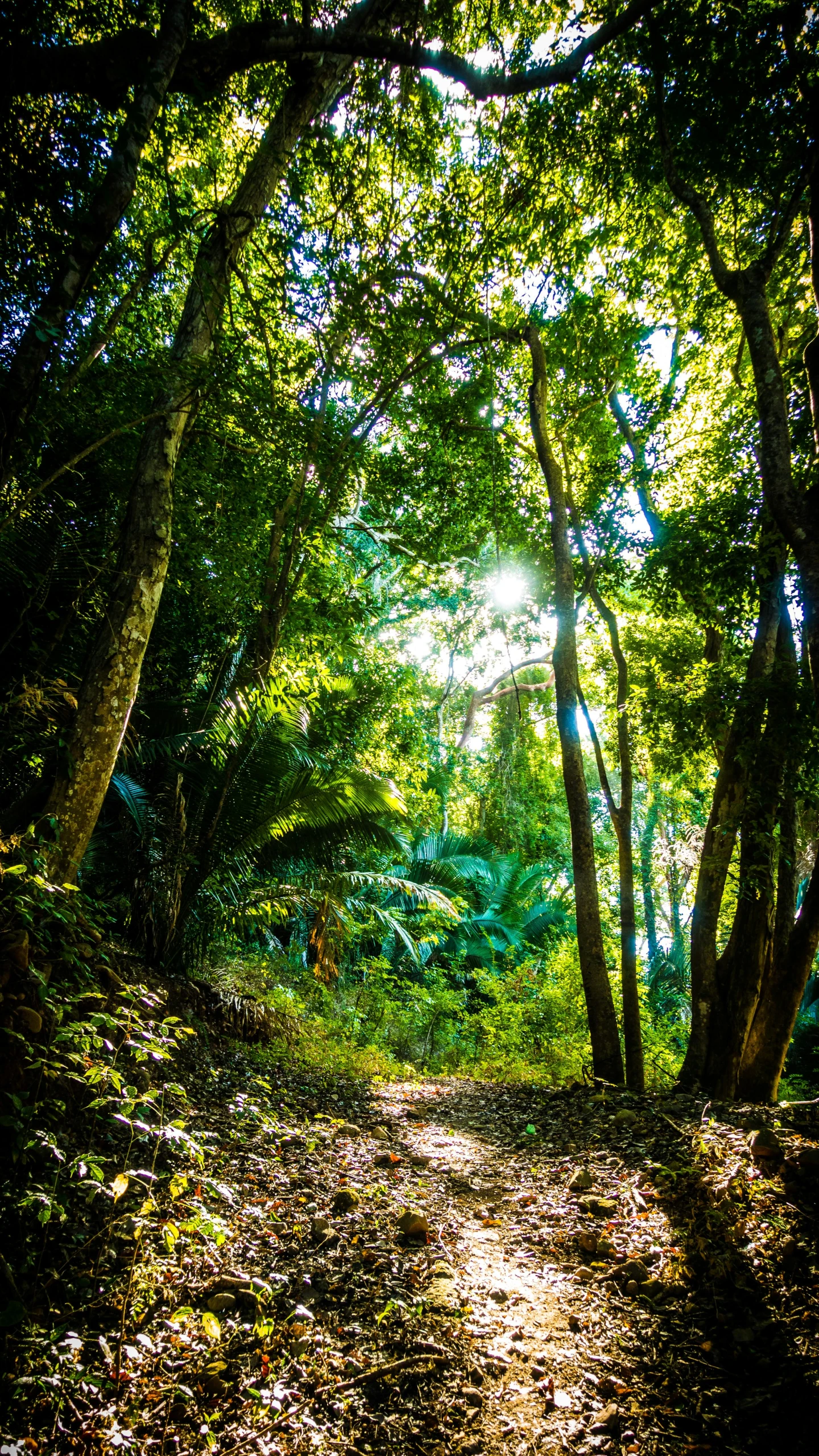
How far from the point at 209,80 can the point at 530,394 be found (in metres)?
3.34

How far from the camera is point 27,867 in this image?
8.20 ft

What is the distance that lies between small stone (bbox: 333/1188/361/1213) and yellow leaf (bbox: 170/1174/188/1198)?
2.53 ft

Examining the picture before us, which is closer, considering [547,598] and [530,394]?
[530,394]

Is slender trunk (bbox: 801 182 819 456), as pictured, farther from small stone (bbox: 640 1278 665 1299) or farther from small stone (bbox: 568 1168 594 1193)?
small stone (bbox: 568 1168 594 1193)

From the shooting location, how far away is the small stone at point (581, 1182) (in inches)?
124

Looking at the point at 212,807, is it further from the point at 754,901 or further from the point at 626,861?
the point at 754,901

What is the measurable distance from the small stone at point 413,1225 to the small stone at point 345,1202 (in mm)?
219

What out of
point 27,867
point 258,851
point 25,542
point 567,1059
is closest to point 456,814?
point 567,1059

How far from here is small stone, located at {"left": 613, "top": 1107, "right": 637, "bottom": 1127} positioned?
392 centimetres

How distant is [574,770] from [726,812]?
1280mm

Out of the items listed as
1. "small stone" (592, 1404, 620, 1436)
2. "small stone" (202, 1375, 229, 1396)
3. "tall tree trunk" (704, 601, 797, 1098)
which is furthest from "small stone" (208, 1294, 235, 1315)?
"tall tree trunk" (704, 601, 797, 1098)

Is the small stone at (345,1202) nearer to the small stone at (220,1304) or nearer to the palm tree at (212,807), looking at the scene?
the small stone at (220,1304)

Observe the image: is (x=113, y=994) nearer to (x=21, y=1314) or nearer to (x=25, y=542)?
(x=21, y=1314)

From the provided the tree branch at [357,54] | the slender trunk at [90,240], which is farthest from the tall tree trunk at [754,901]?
the slender trunk at [90,240]
